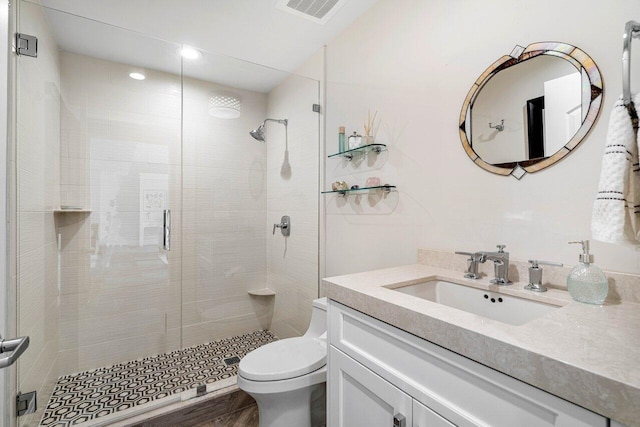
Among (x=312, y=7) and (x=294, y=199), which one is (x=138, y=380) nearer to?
(x=294, y=199)

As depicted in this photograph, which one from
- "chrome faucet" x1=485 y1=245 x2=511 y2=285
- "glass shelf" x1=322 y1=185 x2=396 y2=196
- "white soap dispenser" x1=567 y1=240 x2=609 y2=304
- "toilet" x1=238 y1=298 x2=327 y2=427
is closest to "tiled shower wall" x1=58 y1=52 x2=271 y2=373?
"glass shelf" x1=322 y1=185 x2=396 y2=196

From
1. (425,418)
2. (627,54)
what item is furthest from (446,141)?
(425,418)

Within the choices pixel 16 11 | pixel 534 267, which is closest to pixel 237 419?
pixel 534 267

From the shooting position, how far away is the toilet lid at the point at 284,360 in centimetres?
136

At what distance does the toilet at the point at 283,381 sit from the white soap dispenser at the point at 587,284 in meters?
1.06

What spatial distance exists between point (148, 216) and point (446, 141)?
1939 mm

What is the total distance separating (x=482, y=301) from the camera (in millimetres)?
1088

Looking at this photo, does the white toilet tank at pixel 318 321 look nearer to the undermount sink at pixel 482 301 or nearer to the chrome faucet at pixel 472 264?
the undermount sink at pixel 482 301

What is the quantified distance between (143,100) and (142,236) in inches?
36.7

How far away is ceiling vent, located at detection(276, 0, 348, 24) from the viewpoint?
1.75m

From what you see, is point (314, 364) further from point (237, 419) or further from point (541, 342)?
point (541, 342)

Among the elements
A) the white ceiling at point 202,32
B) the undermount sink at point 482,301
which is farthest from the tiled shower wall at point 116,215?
the undermount sink at point 482,301

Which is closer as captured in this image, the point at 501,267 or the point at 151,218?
the point at 501,267

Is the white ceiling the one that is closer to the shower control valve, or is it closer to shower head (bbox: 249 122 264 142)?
shower head (bbox: 249 122 264 142)
